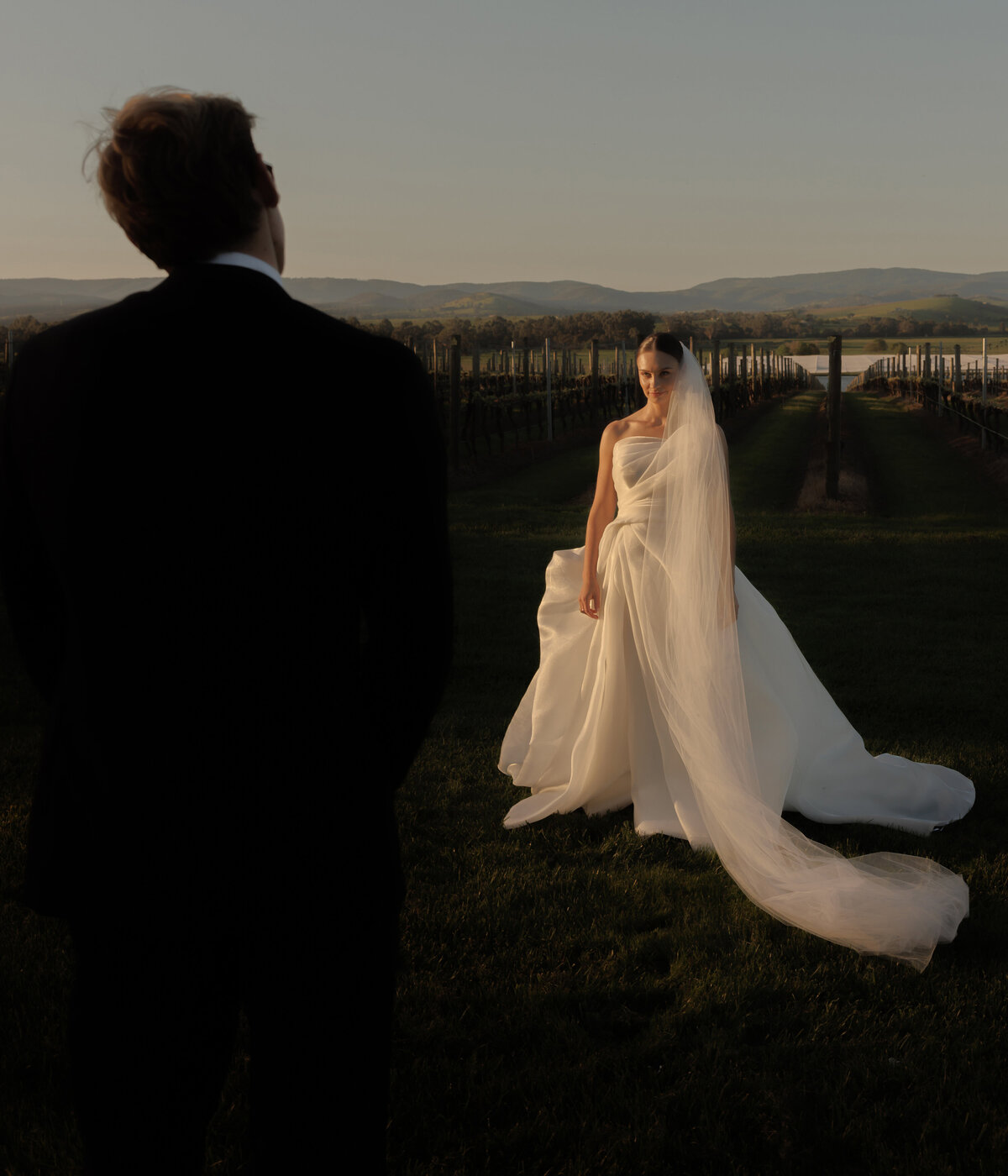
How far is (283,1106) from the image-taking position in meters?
1.29

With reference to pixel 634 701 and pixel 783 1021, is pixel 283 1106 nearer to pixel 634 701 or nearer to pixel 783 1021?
pixel 783 1021

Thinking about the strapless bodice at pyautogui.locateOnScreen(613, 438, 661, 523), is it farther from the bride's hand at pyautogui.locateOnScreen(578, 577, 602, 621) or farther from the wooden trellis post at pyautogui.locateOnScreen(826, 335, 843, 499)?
the wooden trellis post at pyautogui.locateOnScreen(826, 335, 843, 499)

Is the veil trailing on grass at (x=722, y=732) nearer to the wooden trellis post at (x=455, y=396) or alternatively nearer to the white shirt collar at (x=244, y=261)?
the white shirt collar at (x=244, y=261)

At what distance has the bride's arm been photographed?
4.08 metres

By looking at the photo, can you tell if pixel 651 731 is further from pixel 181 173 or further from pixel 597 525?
pixel 181 173

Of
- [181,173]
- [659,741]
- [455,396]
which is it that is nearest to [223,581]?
[181,173]

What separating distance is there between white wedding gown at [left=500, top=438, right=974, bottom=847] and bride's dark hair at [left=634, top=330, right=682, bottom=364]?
0.32m

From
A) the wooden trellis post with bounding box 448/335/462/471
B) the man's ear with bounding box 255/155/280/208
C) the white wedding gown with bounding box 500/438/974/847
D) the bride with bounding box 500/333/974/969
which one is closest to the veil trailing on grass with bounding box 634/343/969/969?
the bride with bounding box 500/333/974/969

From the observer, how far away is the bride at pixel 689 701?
11.1ft

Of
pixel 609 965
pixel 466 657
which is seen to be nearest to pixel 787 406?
pixel 466 657

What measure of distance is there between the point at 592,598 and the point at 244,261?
2934 mm

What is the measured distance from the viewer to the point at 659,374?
387 cm

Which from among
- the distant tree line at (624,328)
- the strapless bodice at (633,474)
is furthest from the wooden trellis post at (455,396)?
the distant tree line at (624,328)

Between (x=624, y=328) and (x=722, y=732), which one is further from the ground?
(x=624, y=328)
